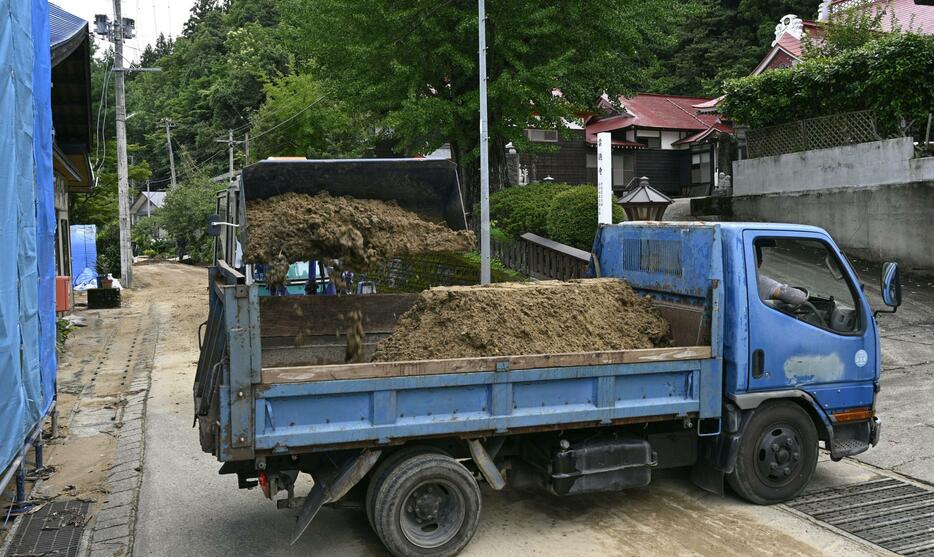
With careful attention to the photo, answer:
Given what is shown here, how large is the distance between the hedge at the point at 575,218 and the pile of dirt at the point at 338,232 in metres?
6.76

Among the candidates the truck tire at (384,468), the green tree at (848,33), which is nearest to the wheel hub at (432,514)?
the truck tire at (384,468)

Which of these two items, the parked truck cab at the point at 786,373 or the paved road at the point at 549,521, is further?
the parked truck cab at the point at 786,373

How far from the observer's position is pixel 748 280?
595 cm

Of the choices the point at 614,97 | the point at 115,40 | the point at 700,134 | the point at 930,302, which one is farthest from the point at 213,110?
the point at 930,302

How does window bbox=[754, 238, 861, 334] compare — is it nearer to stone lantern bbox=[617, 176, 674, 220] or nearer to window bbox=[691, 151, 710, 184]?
stone lantern bbox=[617, 176, 674, 220]

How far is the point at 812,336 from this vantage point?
616 cm

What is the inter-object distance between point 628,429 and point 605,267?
189 centimetres

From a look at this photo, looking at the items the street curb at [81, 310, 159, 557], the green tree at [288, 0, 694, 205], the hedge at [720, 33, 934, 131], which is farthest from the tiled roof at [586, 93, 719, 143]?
the street curb at [81, 310, 159, 557]

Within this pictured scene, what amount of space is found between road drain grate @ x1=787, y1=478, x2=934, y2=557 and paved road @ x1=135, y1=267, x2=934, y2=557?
199 mm

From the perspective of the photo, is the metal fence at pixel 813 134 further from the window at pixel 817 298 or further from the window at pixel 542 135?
the window at pixel 542 135

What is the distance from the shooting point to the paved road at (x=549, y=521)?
542cm

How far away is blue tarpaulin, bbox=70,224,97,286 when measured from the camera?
26.6 metres

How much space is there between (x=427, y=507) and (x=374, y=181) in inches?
127

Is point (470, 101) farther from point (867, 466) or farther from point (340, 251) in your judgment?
point (867, 466)
